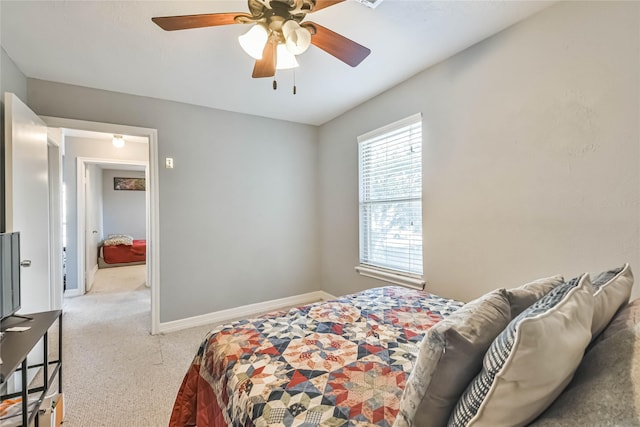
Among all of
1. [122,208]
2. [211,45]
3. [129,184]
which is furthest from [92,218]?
[211,45]

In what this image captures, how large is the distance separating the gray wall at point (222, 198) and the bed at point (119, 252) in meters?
4.48

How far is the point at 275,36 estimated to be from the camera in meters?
1.57

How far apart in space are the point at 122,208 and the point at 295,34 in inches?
313

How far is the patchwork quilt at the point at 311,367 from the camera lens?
91 centimetres

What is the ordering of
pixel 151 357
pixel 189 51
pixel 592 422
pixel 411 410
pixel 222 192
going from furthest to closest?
1. pixel 222 192
2. pixel 151 357
3. pixel 189 51
4. pixel 411 410
5. pixel 592 422

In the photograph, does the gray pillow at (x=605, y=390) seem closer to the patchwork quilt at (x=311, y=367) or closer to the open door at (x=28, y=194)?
the patchwork quilt at (x=311, y=367)

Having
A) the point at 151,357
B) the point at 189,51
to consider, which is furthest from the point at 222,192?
the point at 151,357

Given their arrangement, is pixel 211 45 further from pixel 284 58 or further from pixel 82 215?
pixel 82 215

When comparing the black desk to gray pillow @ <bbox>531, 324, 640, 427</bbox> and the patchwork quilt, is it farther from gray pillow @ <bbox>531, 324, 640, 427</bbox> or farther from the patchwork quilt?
gray pillow @ <bbox>531, 324, 640, 427</bbox>

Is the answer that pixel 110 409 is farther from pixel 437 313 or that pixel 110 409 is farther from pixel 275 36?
pixel 275 36

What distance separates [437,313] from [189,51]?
2527mm

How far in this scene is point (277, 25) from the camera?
1.47 m

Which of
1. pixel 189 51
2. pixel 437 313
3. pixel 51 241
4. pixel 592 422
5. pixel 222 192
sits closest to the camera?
pixel 592 422

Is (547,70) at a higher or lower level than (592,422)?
higher
